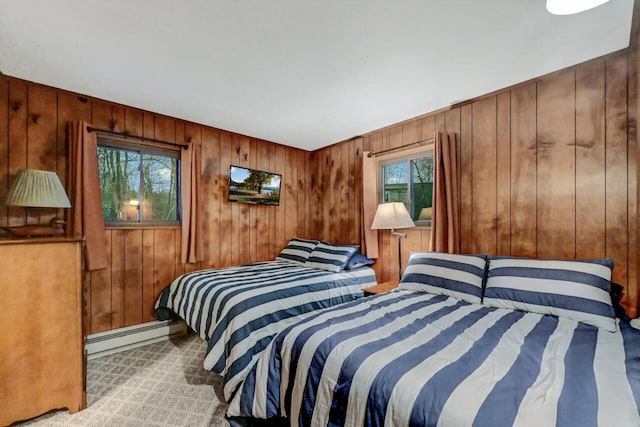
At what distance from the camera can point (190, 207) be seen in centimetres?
297

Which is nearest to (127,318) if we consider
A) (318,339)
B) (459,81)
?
(318,339)

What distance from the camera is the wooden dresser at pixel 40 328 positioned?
5.22 ft

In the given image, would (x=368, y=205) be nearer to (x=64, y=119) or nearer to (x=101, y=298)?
(x=101, y=298)

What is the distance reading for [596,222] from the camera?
6.35ft

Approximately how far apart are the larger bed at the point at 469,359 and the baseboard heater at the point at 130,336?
1.71m

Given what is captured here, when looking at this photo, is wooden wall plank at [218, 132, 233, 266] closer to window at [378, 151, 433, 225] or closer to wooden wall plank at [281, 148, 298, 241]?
wooden wall plank at [281, 148, 298, 241]

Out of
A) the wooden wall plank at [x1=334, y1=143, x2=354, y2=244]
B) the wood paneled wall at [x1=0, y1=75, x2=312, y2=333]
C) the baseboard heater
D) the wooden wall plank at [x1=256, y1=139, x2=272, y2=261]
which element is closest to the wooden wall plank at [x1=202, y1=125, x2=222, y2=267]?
the wood paneled wall at [x1=0, y1=75, x2=312, y2=333]

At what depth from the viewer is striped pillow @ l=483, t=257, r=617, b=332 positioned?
1.50 meters

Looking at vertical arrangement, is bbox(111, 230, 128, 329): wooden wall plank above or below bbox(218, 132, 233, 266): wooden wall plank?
below

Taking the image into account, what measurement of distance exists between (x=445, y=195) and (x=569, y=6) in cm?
150

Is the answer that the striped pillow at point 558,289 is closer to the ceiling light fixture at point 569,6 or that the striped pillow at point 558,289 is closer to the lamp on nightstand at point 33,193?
the ceiling light fixture at point 569,6

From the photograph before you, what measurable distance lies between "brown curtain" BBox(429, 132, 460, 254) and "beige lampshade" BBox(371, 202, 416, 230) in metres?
0.24

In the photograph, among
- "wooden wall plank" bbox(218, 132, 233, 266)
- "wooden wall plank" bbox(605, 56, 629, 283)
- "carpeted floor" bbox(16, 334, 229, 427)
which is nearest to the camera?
"carpeted floor" bbox(16, 334, 229, 427)

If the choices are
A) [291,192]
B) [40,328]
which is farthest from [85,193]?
[291,192]
